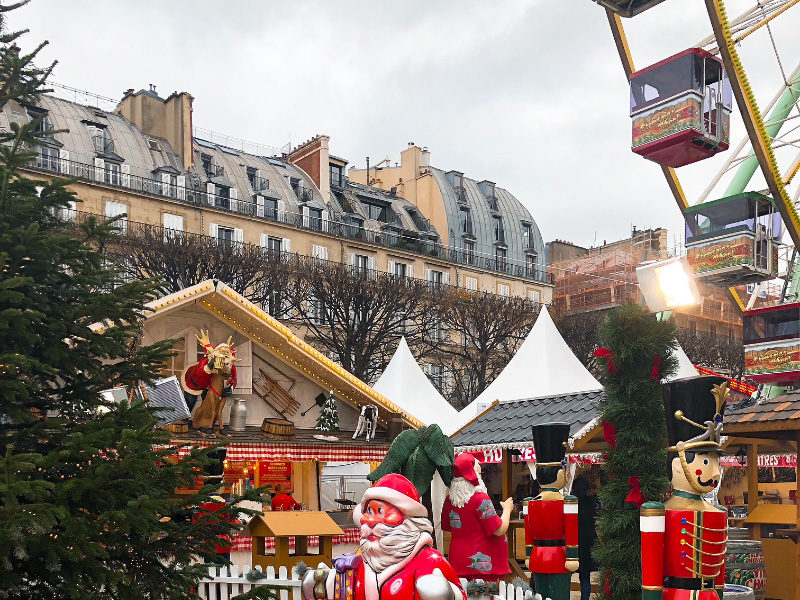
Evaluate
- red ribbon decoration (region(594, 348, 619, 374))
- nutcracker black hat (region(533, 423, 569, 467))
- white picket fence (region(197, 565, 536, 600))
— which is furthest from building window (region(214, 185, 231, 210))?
red ribbon decoration (region(594, 348, 619, 374))

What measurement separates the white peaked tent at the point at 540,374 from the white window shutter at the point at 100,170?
22.9m

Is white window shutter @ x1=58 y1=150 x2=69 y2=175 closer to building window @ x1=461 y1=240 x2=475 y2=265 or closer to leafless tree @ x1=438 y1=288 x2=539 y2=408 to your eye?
leafless tree @ x1=438 y1=288 x2=539 y2=408

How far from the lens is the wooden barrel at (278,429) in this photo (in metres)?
13.8

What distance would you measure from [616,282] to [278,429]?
138 feet

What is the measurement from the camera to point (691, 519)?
18.1 ft

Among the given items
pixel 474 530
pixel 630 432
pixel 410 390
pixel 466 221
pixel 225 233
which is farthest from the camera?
pixel 466 221

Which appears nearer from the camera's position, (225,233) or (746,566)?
(746,566)

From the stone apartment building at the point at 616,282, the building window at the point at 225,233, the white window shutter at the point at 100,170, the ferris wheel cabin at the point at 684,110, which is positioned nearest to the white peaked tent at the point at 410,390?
the ferris wheel cabin at the point at 684,110

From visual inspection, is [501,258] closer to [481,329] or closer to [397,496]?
[481,329]

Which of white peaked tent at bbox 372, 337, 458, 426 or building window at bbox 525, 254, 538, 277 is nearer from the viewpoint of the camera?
white peaked tent at bbox 372, 337, 458, 426

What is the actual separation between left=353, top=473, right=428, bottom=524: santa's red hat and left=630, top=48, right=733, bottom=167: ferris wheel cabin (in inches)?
337

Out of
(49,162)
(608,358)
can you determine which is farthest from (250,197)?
(608,358)

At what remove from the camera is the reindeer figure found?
1312cm

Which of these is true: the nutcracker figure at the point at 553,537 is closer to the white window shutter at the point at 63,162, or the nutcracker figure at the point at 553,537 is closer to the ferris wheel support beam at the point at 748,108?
the ferris wheel support beam at the point at 748,108
